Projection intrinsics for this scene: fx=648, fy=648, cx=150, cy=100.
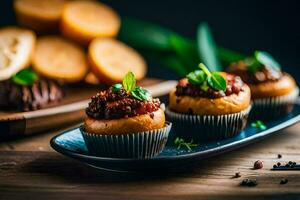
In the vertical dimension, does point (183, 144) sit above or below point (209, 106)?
below

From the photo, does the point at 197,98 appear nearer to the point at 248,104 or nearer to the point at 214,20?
the point at 248,104

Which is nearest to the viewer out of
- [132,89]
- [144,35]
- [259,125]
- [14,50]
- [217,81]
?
[132,89]

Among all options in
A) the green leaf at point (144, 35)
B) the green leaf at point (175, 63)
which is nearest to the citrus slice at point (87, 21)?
the green leaf at point (144, 35)

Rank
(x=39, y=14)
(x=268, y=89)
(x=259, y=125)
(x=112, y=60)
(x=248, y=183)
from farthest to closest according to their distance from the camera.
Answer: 1. (x=39, y=14)
2. (x=112, y=60)
3. (x=268, y=89)
4. (x=259, y=125)
5. (x=248, y=183)

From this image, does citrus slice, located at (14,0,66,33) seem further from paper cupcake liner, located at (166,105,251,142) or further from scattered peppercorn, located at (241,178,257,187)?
scattered peppercorn, located at (241,178,257,187)

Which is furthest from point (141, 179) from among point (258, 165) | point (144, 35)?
point (144, 35)

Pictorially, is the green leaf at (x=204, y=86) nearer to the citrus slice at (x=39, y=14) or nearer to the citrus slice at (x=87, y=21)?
the citrus slice at (x=87, y=21)

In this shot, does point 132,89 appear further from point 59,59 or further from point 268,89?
point 59,59
